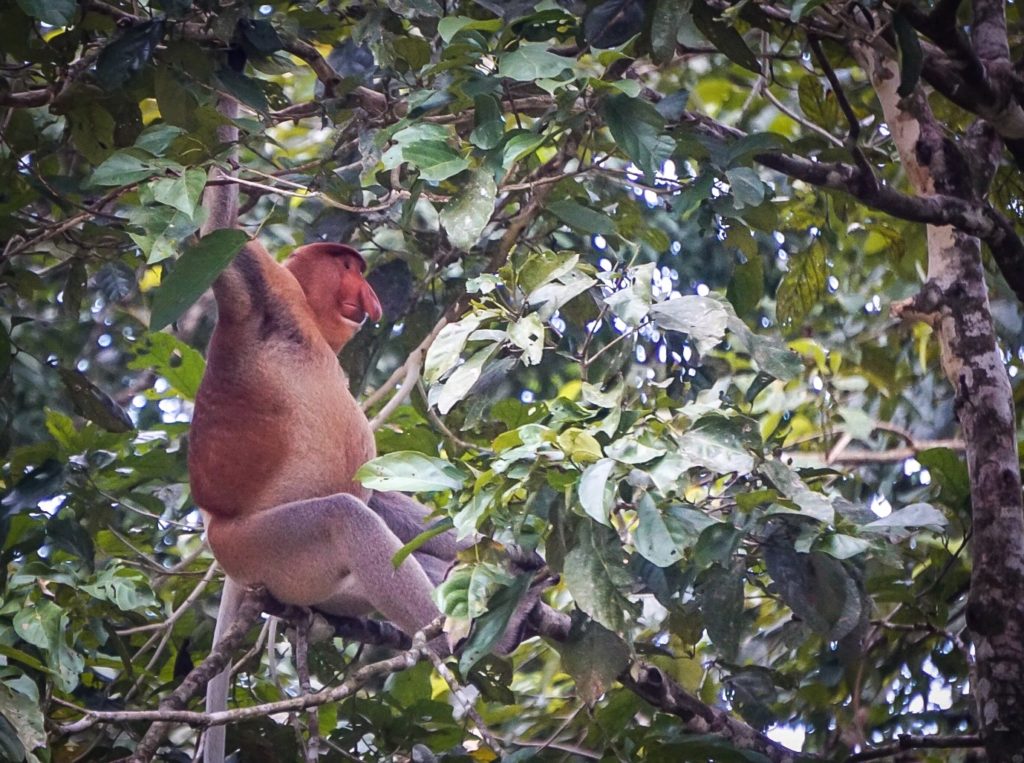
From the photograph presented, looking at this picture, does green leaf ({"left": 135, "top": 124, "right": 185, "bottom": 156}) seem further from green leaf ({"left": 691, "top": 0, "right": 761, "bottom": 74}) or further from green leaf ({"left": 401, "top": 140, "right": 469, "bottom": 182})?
green leaf ({"left": 691, "top": 0, "right": 761, "bottom": 74})

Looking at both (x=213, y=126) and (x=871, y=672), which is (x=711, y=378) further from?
(x=213, y=126)

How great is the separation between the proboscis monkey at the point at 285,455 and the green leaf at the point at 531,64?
2.79 feet

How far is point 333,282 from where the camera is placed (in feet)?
10.1

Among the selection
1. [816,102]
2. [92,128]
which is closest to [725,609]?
[816,102]

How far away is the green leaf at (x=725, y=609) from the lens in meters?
2.31

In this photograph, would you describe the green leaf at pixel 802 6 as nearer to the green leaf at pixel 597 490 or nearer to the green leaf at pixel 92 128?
the green leaf at pixel 597 490

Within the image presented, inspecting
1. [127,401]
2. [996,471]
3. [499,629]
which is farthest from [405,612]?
[127,401]

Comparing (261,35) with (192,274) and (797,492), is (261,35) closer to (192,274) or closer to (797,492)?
(192,274)

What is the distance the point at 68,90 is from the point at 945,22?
206 cm

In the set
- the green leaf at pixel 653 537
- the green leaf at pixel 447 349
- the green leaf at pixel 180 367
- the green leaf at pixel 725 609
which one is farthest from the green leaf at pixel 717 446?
the green leaf at pixel 180 367

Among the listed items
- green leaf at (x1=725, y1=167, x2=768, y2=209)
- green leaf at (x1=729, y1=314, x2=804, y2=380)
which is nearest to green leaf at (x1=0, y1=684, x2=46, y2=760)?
green leaf at (x1=729, y1=314, x2=804, y2=380)

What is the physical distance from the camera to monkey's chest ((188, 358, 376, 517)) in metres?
2.88

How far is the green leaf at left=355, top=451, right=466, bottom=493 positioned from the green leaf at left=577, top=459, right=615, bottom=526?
0.30 meters

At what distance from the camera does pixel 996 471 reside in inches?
104
